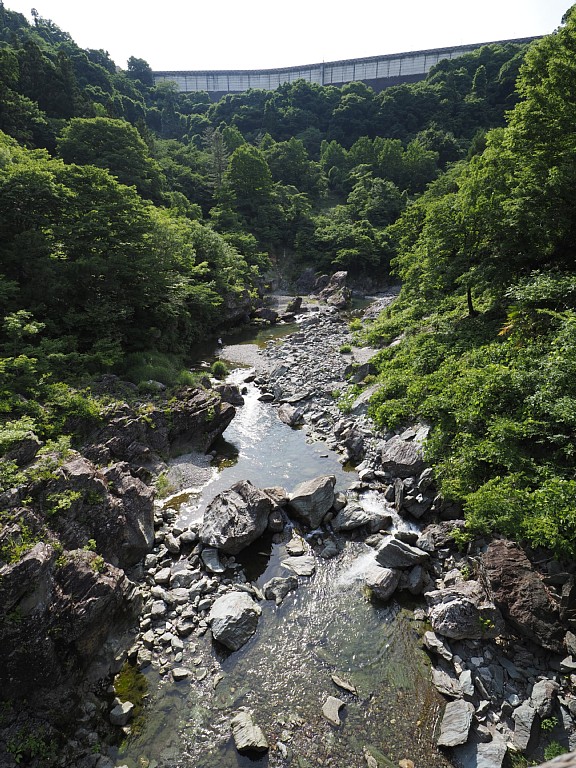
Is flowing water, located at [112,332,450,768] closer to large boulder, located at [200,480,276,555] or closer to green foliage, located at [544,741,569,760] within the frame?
large boulder, located at [200,480,276,555]

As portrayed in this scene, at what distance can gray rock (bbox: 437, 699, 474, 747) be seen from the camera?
23.0 ft

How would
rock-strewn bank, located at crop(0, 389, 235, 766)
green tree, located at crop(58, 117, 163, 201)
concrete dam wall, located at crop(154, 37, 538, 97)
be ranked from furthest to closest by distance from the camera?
concrete dam wall, located at crop(154, 37, 538, 97)
green tree, located at crop(58, 117, 163, 201)
rock-strewn bank, located at crop(0, 389, 235, 766)

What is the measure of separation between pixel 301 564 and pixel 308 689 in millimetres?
3365

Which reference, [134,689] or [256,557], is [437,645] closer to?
[256,557]

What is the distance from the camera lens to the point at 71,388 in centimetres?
1596

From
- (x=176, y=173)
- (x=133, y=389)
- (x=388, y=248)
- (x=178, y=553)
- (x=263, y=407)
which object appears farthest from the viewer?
(x=176, y=173)

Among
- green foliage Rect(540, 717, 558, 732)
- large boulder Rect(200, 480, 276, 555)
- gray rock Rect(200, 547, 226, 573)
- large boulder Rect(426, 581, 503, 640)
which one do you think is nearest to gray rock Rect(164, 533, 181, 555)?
large boulder Rect(200, 480, 276, 555)

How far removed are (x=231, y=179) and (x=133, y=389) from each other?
A: 5244cm

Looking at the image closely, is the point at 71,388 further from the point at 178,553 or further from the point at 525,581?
the point at 525,581

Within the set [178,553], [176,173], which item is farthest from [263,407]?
[176,173]

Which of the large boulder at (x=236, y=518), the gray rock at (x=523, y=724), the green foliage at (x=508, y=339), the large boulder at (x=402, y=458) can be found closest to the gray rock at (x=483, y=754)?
the gray rock at (x=523, y=724)

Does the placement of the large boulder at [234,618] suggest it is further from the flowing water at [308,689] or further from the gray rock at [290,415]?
the gray rock at [290,415]

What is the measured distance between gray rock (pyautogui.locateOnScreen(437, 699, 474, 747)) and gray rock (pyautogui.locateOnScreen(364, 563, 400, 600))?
2657 mm

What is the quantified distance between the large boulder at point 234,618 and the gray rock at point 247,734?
150cm
